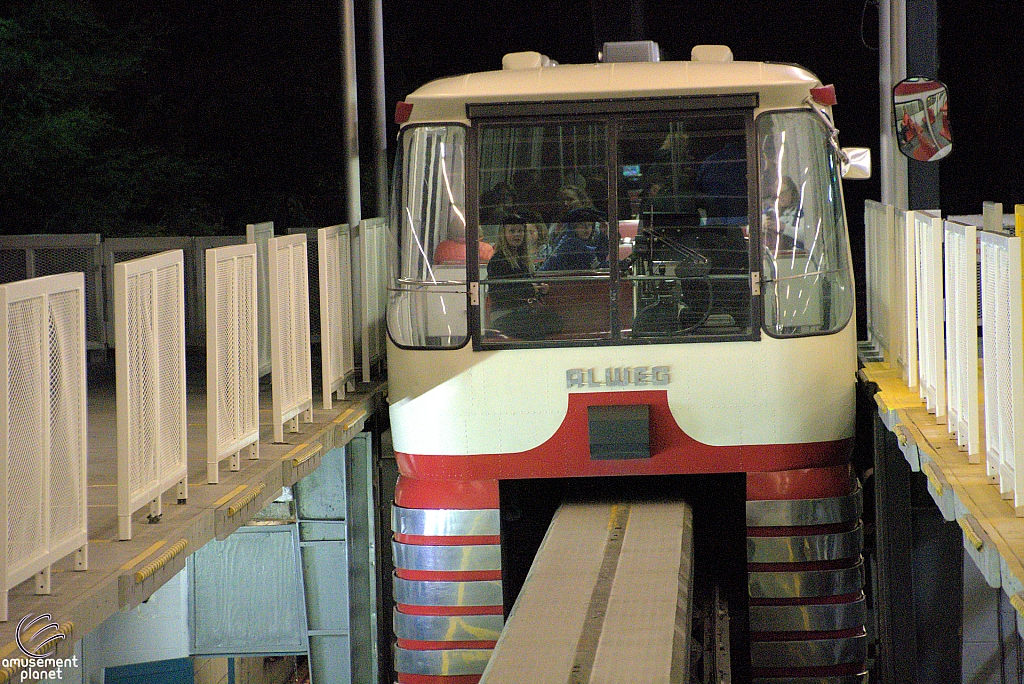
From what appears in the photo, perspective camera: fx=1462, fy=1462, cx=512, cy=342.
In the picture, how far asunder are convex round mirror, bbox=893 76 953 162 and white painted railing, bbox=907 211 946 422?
2384mm

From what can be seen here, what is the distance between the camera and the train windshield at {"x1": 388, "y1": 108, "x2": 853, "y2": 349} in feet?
30.2

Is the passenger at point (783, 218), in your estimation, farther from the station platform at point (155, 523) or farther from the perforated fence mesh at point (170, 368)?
the perforated fence mesh at point (170, 368)

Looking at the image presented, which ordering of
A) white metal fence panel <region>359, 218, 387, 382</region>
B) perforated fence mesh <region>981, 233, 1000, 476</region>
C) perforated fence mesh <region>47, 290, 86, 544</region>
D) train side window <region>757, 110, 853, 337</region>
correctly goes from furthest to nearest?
1. white metal fence panel <region>359, 218, 387, 382</region>
2. train side window <region>757, 110, 853, 337</region>
3. perforated fence mesh <region>981, 233, 1000, 476</region>
4. perforated fence mesh <region>47, 290, 86, 544</region>

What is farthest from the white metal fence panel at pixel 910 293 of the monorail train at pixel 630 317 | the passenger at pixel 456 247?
the passenger at pixel 456 247

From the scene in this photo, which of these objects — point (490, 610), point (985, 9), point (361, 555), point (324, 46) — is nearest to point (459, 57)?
point (324, 46)

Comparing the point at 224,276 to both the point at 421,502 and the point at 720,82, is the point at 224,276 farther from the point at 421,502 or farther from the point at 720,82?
the point at 720,82

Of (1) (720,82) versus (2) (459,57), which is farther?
(2) (459,57)

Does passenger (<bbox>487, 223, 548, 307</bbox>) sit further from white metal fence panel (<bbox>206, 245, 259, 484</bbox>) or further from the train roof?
white metal fence panel (<bbox>206, 245, 259, 484</bbox>)

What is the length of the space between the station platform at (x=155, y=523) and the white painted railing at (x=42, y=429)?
5.1 inches

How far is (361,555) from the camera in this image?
12.2 m

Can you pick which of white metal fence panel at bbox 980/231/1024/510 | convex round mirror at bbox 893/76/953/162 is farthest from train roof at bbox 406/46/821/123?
white metal fence panel at bbox 980/231/1024/510

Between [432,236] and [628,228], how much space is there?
49.6 inches

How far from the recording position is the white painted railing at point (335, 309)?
9742 mm

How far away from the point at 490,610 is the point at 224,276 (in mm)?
3108
